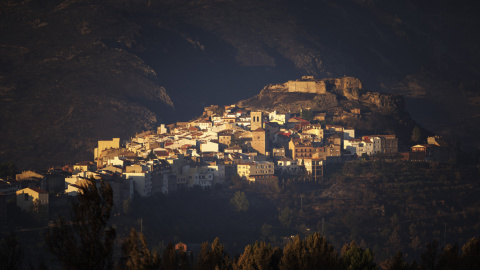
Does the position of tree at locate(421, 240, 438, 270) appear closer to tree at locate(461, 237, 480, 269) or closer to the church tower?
tree at locate(461, 237, 480, 269)

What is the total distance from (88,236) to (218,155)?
51.8 metres

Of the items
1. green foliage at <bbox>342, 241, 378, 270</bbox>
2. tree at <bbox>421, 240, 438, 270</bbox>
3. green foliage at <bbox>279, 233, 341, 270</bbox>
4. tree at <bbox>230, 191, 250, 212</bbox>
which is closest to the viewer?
green foliage at <bbox>279, 233, 341, 270</bbox>

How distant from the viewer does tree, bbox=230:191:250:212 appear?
7375 centimetres

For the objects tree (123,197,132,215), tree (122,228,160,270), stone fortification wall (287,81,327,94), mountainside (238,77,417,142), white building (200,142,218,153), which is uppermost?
stone fortification wall (287,81,327,94)

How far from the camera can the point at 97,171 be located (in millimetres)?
68875

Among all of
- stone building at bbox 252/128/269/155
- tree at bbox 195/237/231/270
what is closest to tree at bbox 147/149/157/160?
stone building at bbox 252/128/269/155

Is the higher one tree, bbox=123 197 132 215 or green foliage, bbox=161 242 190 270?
tree, bbox=123 197 132 215

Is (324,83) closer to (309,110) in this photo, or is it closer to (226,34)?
(309,110)

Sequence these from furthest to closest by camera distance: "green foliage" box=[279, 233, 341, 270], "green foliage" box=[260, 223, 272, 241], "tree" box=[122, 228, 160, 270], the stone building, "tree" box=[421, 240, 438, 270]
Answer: the stone building → "green foliage" box=[260, 223, 272, 241] → "tree" box=[421, 240, 438, 270] → "green foliage" box=[279, 233, 341, 270] → "tree" box=[122, 228, 160, 270]

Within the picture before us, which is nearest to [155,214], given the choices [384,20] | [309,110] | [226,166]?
[226,166]

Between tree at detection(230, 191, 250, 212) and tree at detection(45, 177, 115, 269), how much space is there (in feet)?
148

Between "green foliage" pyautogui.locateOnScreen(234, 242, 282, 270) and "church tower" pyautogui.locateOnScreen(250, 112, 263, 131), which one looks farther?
"church tower" pyautogui.locateOnScreen(250, 112, 263, 131)

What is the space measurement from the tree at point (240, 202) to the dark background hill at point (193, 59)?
2388cm

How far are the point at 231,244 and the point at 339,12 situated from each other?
390ft
